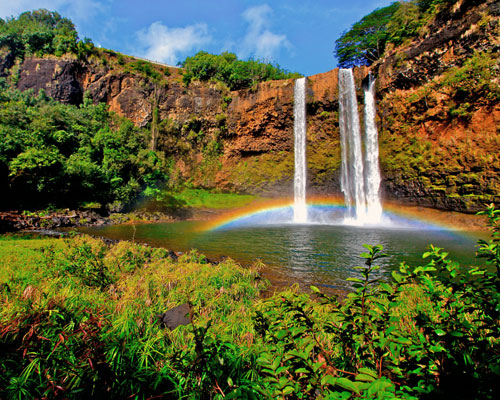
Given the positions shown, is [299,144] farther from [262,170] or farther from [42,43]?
[42,43]

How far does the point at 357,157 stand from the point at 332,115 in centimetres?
671

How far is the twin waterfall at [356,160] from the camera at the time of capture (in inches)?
1043

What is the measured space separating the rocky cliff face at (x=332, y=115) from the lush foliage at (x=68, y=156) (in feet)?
13.2

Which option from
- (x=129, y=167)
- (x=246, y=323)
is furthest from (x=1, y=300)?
(x=129, y=167)

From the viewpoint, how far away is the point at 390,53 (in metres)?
26.6

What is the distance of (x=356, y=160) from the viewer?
2761 cm

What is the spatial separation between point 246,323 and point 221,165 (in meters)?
34.8

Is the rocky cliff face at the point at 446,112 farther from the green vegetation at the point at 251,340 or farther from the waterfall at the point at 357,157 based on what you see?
the green vegetation at the point at 251,340

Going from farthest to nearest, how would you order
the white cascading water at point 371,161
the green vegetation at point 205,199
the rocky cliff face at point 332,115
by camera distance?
1. the green vegetation at point 205,199
2. the white cascading water at point 371,161
3. the rocky cliff face at point 332,115

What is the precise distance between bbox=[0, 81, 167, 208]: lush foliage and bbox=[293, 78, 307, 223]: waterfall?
60.2ft

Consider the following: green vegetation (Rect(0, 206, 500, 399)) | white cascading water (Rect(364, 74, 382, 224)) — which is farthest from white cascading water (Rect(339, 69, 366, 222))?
green vegetation (Rect(0, 206, 500, 399))

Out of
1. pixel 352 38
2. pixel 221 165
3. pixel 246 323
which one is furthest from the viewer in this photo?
pixel 352 38

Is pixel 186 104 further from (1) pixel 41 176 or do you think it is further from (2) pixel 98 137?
(1) pixel 41 176

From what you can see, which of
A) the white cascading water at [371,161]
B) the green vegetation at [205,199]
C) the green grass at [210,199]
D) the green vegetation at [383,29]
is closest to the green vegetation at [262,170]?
the green grass at [210,199]
